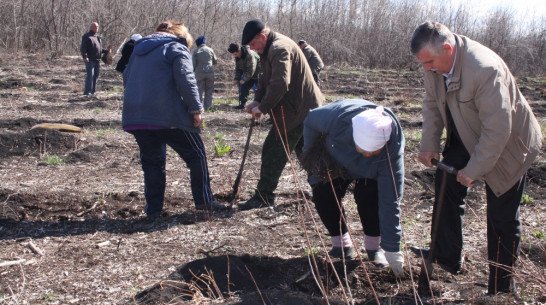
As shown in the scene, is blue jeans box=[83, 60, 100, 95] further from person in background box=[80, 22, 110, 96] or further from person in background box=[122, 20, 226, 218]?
person in background box=[122, 20, 226, 218]

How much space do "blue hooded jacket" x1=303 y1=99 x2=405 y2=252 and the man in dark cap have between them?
109 cm

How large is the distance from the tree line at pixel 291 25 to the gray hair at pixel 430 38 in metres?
20.7

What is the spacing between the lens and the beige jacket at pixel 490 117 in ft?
9.17

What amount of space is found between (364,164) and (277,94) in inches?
60.7

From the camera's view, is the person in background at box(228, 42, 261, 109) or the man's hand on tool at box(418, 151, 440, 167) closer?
the man's hand on tool at box(418, 151, 440, 167)

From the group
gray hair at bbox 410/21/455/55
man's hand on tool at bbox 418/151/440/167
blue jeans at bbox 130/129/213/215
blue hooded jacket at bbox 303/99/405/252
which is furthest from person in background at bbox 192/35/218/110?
gray hair at bbox 410/21/455/55

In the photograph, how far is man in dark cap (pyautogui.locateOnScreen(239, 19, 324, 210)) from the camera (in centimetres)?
459

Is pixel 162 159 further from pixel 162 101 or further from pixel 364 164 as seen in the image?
pixel 364 164

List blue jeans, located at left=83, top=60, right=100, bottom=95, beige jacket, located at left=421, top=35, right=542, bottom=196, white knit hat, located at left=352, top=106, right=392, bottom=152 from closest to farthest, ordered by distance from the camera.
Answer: beige jacket, located at left=421, top=35, right=542, bottom=196
white knit hat, located at left=352, top=106, right=392, bottom=152
blue jeans, located at left=83, top=60, right=100, bottom=95

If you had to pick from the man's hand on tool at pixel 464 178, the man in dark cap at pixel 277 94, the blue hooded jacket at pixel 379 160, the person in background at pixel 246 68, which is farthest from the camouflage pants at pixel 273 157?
the person in background at pixel 246 68

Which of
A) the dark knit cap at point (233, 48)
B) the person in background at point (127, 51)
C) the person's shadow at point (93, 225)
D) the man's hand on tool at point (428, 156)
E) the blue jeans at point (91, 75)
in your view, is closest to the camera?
the man's hand on tool at point (428, 156)

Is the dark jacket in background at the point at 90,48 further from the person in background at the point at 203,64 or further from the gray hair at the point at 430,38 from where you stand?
the gray hair at the point at 430,38

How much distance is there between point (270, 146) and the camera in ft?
16.1

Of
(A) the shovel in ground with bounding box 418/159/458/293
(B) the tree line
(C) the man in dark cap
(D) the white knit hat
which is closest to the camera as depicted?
(D) the white knit hat
